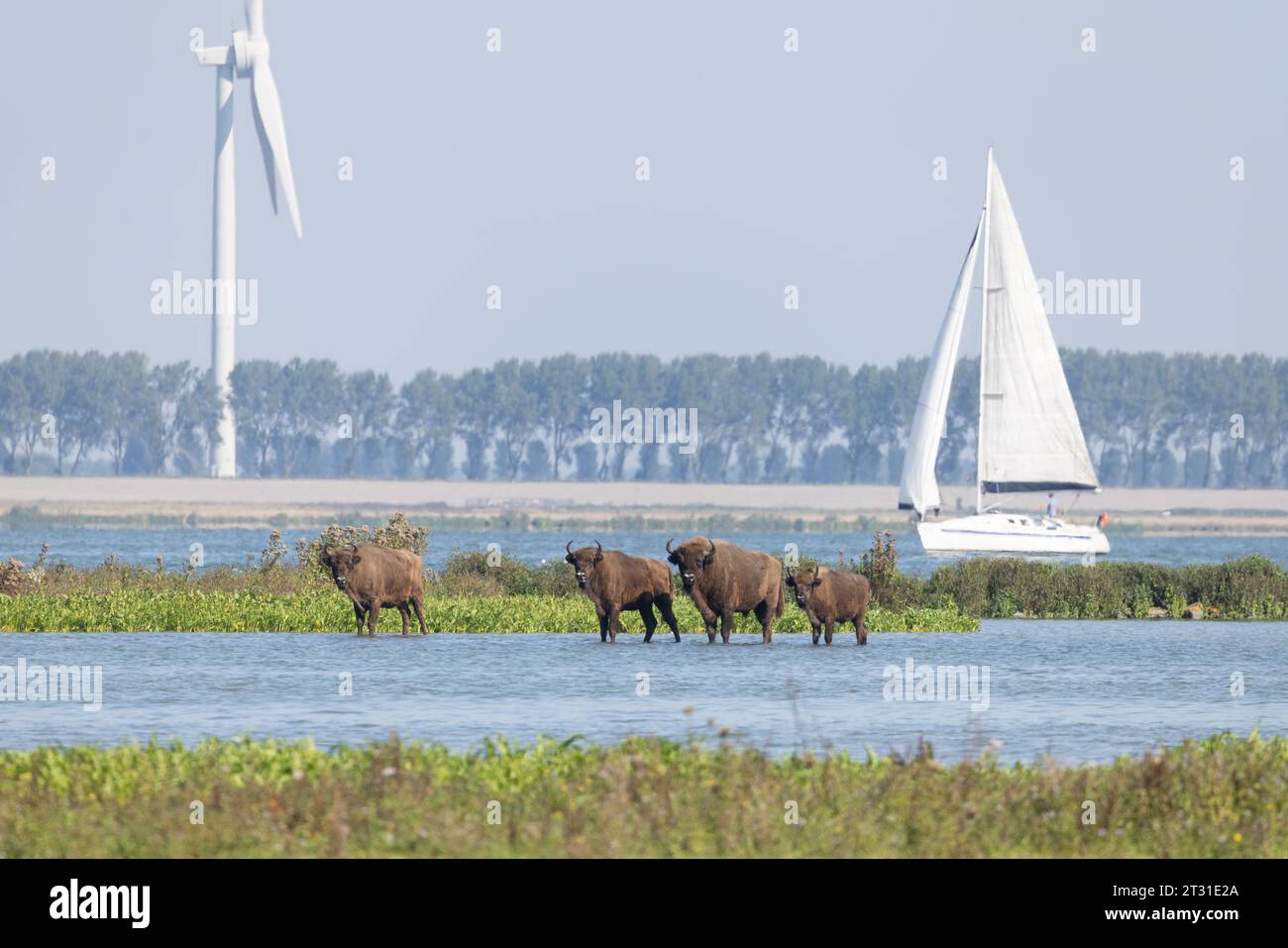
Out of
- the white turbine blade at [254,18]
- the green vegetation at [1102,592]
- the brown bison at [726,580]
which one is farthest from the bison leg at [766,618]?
the white turbine blade at [254,18]

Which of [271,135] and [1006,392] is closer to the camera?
[1006,392]

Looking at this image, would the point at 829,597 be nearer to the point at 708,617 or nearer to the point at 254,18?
the point at 708,617

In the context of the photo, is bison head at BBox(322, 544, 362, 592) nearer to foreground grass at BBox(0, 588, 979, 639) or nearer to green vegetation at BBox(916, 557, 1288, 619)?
foreground grass at BBox(0, 588, 979, 639)

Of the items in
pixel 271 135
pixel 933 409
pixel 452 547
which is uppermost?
pixel 271 135

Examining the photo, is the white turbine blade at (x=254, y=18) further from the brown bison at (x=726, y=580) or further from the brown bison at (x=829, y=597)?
the brown bison at (x=829, y=597)

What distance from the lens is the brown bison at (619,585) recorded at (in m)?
35.1

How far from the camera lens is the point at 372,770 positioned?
17.0m

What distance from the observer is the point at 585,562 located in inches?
1367

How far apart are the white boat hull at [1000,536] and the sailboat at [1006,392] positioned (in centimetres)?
60

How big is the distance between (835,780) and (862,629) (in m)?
20.0

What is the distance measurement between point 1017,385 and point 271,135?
44030 mm

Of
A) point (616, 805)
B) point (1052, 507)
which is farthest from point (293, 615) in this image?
point (1052, 507)
